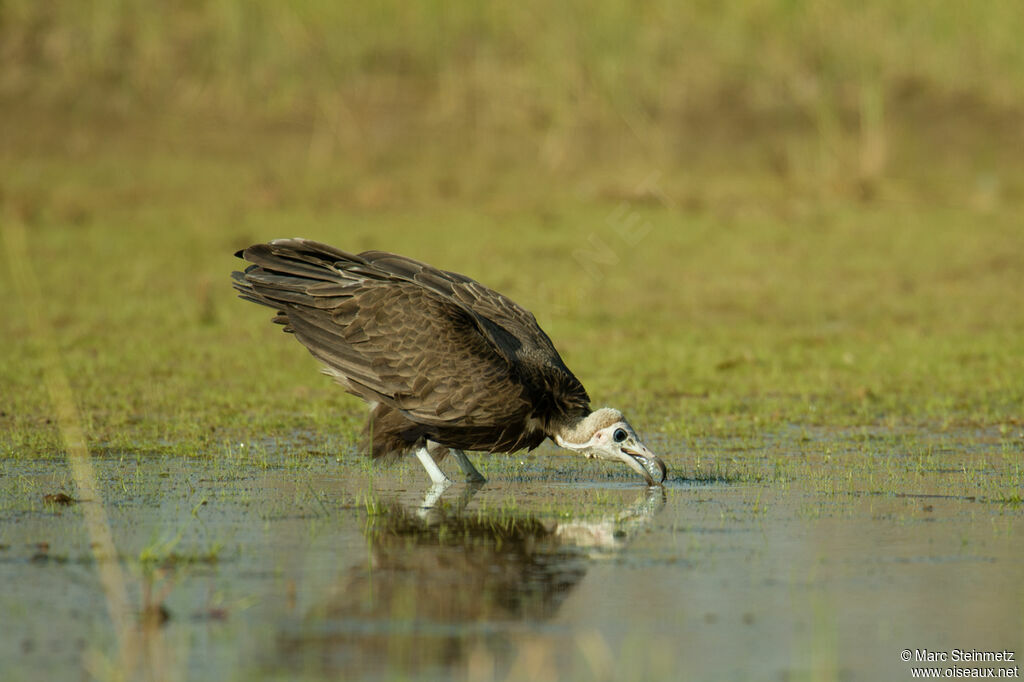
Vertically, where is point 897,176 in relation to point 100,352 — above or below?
above

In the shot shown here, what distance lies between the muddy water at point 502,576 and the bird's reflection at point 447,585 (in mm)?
12

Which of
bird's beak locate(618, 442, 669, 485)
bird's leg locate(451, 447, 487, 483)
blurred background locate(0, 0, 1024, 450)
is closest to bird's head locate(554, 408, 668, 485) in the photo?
bird's beak locate(618, 442, 669, 485)

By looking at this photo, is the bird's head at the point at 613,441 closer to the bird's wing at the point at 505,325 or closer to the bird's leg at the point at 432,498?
the bird's wing at the point at 505,325

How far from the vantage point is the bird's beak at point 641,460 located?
6832mm

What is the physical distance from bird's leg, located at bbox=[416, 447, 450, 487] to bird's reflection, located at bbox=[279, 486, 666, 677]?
0.27 metres

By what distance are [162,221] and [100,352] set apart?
16.2ft

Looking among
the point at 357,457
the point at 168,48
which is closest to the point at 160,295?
the point at 357,457

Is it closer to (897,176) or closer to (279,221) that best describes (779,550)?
(279,221)

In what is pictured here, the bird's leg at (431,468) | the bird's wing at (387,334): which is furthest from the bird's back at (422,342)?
the bird's leg at (431,468)

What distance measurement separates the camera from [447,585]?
17.0 ft

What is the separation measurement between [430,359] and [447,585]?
6.31ft

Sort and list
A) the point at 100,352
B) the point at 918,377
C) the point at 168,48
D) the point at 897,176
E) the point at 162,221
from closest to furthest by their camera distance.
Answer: the point at 918,377
the point at 100,352
the point at 162,221
the point at 897,176
the point at 168,48

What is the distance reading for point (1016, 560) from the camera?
5582 millimetres

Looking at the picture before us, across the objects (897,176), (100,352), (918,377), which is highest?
(897,176)
